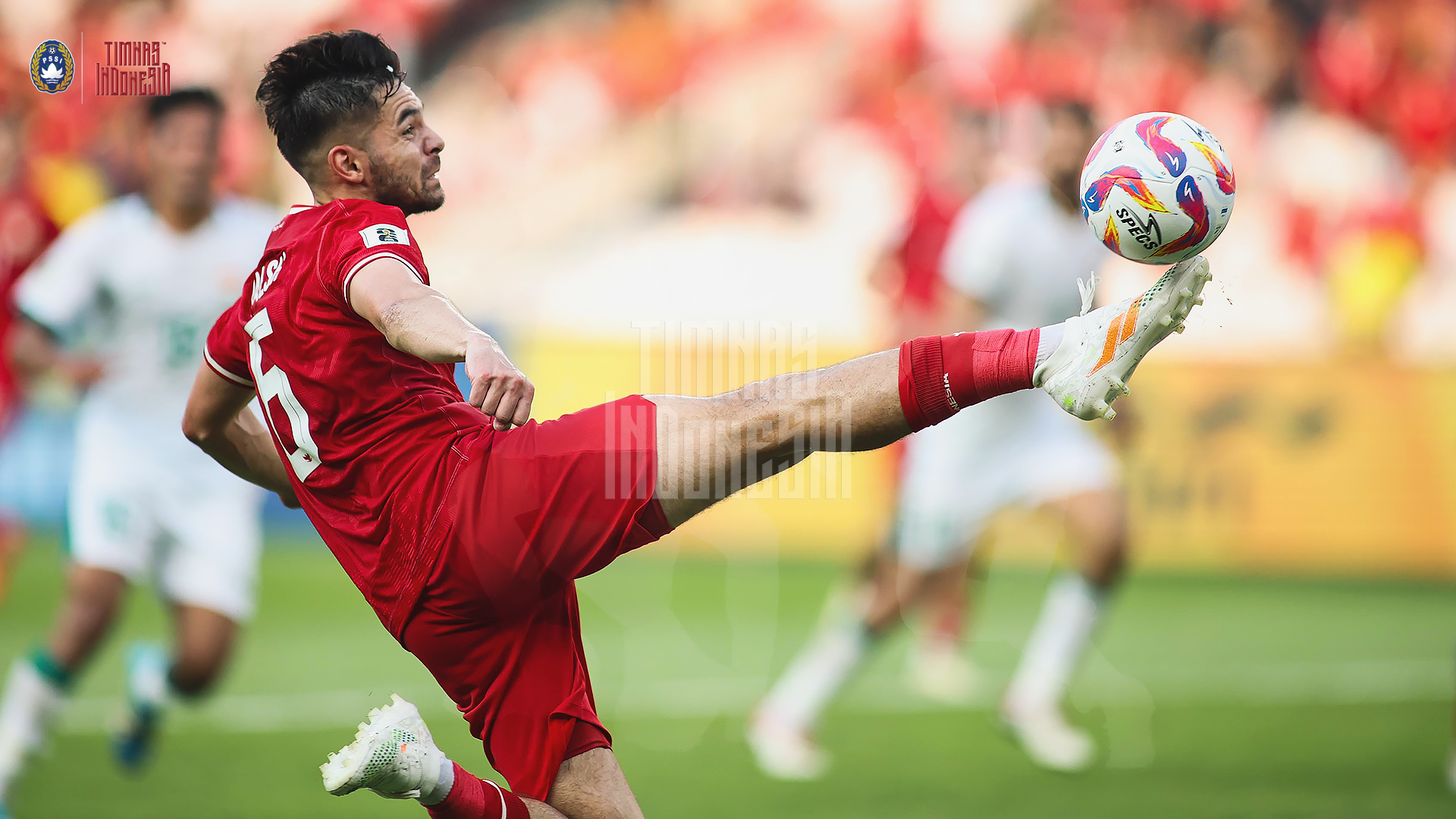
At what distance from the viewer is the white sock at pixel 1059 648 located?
6.23 meters

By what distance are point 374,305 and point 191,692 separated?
10.8 ft

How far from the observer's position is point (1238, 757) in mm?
6367

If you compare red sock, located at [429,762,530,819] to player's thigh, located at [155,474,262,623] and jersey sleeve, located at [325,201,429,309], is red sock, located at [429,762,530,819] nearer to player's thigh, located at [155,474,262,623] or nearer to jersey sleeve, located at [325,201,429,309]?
jersey sleeve, located at [325,201,429,309]

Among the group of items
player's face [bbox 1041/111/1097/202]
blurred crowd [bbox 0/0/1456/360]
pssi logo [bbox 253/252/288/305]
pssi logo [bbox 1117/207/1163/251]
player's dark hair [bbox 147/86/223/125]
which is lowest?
pssi logo [bbox 253/252/288/305]

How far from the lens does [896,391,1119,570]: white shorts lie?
6.39m

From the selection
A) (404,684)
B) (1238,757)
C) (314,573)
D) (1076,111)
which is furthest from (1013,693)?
(314,573)

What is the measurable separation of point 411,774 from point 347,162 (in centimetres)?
145

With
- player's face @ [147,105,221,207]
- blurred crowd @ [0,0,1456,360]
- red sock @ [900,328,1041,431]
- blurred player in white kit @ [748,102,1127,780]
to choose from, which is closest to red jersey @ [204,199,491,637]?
red sock @ [900,328,1041,431]

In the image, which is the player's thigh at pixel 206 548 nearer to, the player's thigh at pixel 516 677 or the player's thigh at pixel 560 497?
the player's thigh at pixel 516 677

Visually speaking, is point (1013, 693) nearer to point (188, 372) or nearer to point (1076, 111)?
point (1076, 111)

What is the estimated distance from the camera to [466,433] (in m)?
3.22

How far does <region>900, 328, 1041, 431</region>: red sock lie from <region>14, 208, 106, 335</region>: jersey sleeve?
403 cm

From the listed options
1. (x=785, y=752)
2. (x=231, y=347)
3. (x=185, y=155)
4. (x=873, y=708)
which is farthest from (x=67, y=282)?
(x=873, y=708)

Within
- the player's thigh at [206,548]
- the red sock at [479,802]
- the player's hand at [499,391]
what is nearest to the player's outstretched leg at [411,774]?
the red sock at [479,802]
